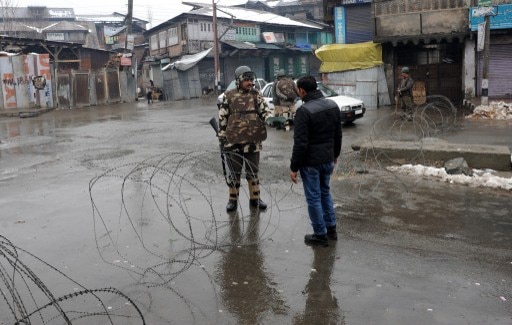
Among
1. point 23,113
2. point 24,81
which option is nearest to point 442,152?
point 23,113

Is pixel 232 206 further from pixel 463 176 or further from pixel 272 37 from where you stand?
pixel 272 37

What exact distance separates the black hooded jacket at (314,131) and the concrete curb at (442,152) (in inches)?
168

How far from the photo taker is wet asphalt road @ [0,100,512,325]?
12.9 ft

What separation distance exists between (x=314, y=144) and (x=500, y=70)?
17.6 m

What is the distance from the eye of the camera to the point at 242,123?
630cm

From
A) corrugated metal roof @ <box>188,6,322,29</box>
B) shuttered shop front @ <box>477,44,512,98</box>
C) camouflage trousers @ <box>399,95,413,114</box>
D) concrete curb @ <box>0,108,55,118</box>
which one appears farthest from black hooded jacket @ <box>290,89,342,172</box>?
corrugated metal roof @ <box>188,6,322,29</box>

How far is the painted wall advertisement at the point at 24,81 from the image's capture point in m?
26.2

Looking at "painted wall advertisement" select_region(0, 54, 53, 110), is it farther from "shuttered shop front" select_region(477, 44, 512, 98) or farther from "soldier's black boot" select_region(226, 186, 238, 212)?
"soldier's black boot" select_region(226, 186, 238, 212)

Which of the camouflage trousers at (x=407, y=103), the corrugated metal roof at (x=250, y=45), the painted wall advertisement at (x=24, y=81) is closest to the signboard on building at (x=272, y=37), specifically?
the corrugated metal roof at (x=250, y=45)

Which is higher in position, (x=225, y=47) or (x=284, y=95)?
(x=225, y=47)

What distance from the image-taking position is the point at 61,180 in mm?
9148

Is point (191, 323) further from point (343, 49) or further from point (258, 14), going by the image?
point (258, 14)

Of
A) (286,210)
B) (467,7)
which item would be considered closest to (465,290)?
(286,210)

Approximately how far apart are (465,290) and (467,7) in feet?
60.7
